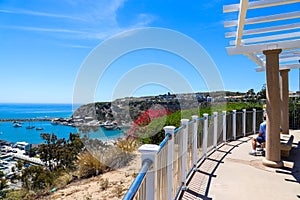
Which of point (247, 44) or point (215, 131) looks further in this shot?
point (215, 131)

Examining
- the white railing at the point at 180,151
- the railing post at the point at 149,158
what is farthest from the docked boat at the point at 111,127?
the railing post at the point at 149,158

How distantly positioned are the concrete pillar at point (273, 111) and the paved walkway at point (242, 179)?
284 millimetres

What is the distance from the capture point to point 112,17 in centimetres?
904

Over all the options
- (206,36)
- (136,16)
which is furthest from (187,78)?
(136,16)

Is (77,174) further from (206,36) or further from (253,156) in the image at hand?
(206,36)

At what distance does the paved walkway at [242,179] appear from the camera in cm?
356

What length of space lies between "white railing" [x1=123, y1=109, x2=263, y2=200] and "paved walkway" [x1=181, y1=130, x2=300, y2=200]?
0.28 meters

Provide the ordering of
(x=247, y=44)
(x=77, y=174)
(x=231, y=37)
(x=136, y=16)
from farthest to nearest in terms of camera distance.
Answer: (x=136, y=16) → (x=77, y=174) → (x=247, y=44) → (x=231, y=37)

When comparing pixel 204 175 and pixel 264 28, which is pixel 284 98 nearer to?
pixel 264 28

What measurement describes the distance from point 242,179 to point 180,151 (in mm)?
1527

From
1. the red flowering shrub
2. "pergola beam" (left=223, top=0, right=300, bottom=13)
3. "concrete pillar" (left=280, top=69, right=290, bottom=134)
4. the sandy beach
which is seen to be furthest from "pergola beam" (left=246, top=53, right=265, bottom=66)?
the sandy beach

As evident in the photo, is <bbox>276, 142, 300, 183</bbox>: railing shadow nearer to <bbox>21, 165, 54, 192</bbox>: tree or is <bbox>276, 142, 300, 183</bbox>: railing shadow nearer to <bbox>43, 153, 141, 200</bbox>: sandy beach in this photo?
<bbox>43, 153, 141, 200</bbox>: sandy beach

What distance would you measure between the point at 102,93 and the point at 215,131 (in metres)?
4.27

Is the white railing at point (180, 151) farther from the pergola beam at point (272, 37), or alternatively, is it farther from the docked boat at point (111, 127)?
the docked boat at point (111, 127)
